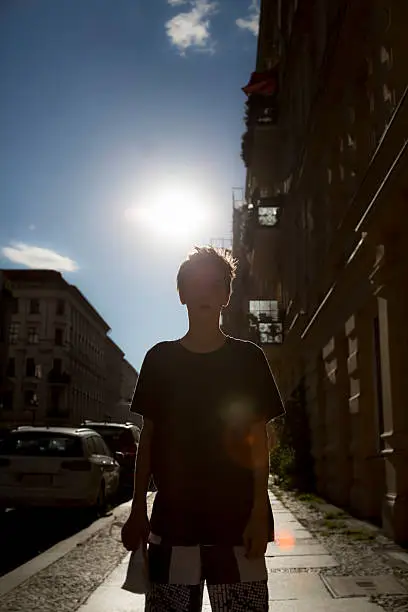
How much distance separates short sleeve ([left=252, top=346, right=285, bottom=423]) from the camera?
95.2 inches

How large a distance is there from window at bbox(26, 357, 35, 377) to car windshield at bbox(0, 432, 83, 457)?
67.9 metres

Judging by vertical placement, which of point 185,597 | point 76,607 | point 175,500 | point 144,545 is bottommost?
point 76,607

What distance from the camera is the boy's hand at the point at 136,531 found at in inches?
92.5

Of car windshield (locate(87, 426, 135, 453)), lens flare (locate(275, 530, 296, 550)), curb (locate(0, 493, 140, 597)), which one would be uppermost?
car windshield (locate(87, 426, 135, 453))

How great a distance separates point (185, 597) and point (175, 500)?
30cm

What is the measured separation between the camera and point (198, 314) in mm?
2521

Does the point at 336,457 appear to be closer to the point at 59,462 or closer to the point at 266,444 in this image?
the point at 59,462

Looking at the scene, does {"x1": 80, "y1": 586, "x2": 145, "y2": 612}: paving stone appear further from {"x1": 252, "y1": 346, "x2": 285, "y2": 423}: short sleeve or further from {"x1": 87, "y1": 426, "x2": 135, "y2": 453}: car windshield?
{"x1": 87, "y1": 426, "x2": 135, "y2": 453}: car windshield

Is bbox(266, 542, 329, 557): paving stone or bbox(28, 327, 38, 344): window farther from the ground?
bbox(28, 327, 38, 344): window

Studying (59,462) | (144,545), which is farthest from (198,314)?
(59,462)

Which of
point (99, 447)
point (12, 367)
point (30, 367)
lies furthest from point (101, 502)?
point (12, 367)

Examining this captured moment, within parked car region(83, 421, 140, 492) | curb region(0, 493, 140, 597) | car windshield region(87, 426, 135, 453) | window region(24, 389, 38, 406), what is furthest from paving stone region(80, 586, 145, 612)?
window region(24, 389, 38, 406)

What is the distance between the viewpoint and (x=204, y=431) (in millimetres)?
2338

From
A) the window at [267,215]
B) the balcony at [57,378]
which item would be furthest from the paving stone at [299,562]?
the balcony at [57,378]
